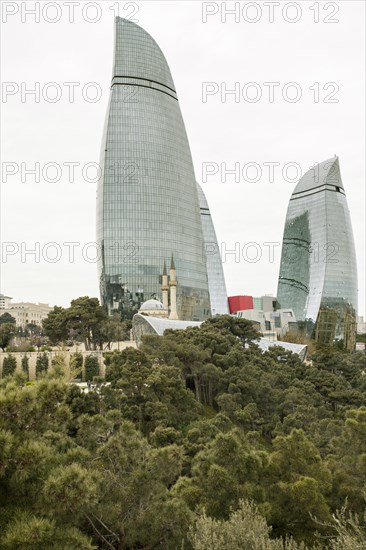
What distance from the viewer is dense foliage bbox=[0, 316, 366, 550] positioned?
31.8 ft

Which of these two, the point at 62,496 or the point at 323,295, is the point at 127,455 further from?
the point at 323,295

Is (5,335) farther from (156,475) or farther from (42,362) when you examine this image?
(156,475)

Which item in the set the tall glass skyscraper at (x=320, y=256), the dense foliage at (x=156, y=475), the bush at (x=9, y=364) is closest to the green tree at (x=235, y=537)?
the dense foliage at (x=156, y=475)

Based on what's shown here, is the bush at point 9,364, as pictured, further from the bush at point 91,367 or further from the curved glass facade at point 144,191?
the curved glass facade at point 144,191

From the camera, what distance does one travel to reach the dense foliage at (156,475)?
381 inches

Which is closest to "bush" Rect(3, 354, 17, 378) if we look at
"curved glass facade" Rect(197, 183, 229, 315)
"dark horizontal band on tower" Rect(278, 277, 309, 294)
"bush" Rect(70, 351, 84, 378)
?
"bush" Rect(70, 351, 84, 378)

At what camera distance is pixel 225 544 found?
1053 centimetres

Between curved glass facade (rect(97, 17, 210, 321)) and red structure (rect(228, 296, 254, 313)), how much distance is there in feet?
135

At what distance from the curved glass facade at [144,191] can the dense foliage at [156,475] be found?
5908 cm

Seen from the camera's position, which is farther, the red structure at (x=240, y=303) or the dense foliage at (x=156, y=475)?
the red structure at (x=240, y=303)

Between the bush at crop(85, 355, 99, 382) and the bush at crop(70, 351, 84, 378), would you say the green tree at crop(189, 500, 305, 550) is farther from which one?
the bush at crop(85, 355, 99, 382)

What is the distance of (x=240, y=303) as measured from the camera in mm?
141500

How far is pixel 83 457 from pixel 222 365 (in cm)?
3042

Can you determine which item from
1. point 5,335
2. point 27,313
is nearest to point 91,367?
point 5,335
